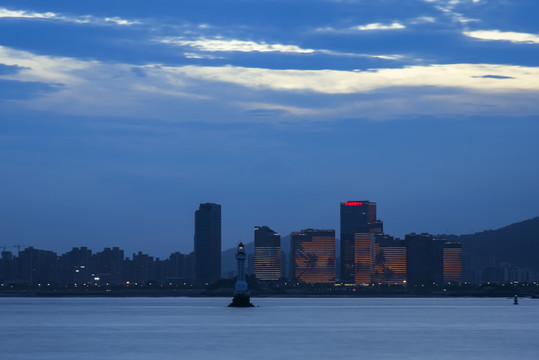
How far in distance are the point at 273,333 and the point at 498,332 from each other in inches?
1330

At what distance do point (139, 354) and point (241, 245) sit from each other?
103966mm

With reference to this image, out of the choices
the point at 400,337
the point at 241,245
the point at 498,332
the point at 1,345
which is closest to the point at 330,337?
the point at 400,337

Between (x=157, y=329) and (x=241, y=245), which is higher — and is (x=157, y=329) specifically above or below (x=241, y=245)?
below

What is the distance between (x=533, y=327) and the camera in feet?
489

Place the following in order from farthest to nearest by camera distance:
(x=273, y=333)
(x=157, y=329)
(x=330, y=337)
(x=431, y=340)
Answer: (x=157, y=329) < (x=273, y=333) < (x=330, y=337) < (x=431, y=340)

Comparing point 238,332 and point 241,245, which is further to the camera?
point 241,245

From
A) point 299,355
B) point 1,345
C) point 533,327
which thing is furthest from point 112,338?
point 533,327

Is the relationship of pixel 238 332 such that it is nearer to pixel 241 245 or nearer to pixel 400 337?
pixel 400 337

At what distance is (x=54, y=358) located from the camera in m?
90.4

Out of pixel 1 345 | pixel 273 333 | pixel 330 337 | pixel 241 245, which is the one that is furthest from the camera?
pixel 241 245

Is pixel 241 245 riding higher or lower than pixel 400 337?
higher

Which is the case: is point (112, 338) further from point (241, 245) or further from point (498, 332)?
point (241, 245)

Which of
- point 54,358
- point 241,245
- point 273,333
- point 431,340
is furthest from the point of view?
point 241,245

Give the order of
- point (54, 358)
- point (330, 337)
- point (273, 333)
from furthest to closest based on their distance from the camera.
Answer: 1. point (273, 333)
2. point (330, 337)
3. point (54, 358)
